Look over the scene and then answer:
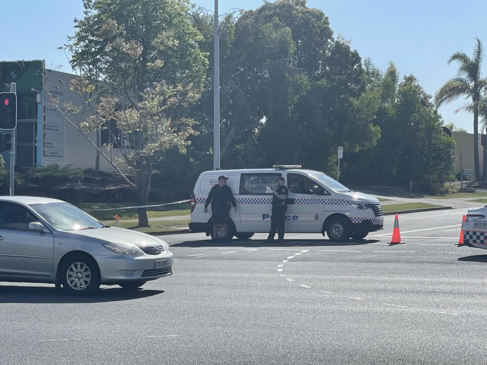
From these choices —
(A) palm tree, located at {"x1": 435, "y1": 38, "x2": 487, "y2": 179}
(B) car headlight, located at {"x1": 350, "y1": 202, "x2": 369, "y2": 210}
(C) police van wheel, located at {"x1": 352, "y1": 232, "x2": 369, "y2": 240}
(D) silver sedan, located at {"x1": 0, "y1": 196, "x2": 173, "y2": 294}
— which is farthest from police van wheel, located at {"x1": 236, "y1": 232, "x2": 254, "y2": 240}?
(A) palm tree, located at {"x1": 435, "y1": 38, "x2": 487, "y2": 179}

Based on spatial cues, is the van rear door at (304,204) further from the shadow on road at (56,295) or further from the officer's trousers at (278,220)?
the shadow on road at (56,295)

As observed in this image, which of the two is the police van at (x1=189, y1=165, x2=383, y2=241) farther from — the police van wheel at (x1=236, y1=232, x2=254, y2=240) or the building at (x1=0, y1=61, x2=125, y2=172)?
the building at (x1=0, y1=61, x2=125, y2=172)

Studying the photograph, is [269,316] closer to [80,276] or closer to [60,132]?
[80,276]

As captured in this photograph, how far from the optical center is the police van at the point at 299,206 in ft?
69.7

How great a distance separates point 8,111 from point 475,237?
37.8ft

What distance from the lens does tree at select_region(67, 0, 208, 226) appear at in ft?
98.6

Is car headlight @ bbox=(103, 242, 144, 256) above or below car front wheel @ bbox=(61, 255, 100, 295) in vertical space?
above

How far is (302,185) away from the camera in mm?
21766

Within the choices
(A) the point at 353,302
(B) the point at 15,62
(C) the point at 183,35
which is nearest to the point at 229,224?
(A) the point at 353,302

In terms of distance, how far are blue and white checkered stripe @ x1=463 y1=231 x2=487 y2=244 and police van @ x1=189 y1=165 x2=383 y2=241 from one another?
4315 mm

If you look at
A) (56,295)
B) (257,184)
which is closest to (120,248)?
(56,295)

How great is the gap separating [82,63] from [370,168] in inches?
1246

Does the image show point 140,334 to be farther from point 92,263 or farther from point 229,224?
point 229,224

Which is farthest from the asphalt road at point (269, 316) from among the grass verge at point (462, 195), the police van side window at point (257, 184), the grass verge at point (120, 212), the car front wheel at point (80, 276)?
the grass verge at point (462, 195)
